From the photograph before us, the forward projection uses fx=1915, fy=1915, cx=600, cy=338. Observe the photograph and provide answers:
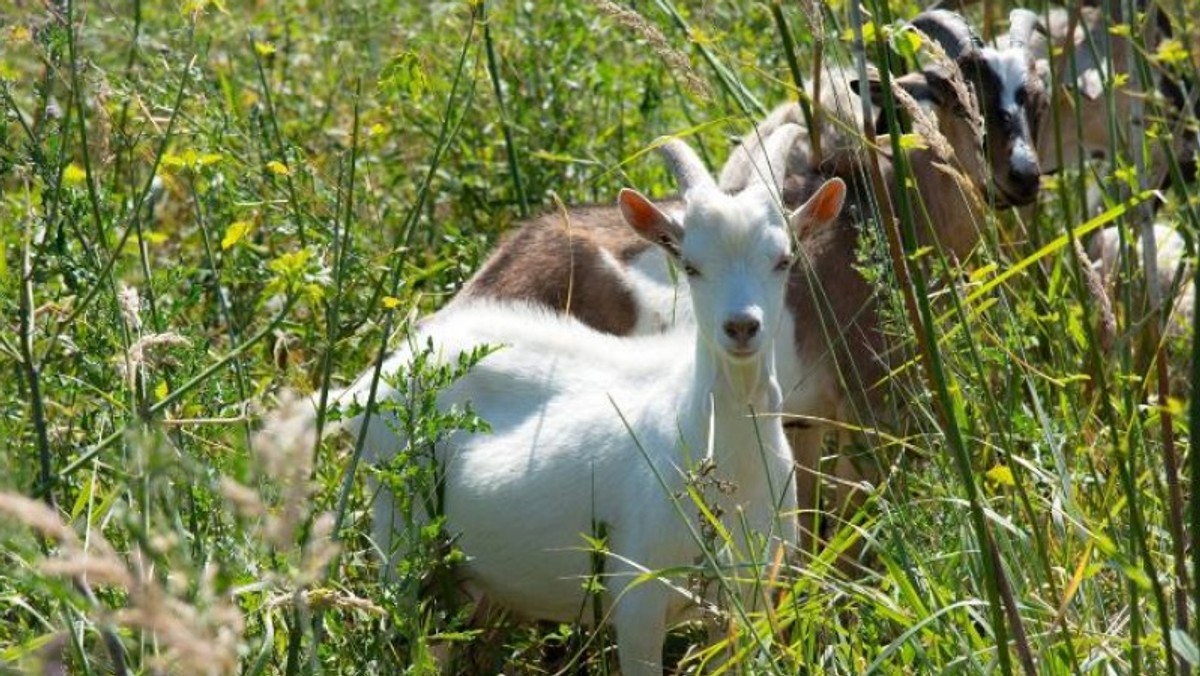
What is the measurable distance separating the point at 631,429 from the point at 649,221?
47cm

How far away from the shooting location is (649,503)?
405 cm

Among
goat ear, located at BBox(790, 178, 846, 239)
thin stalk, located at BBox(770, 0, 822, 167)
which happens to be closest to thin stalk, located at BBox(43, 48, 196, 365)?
thin stalk, located at BBox(770, 0, 822, 167)

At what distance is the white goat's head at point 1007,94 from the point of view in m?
5.35

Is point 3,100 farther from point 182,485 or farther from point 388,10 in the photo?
point 388,10

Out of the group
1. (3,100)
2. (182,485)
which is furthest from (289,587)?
(3,100)

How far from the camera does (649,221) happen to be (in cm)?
423

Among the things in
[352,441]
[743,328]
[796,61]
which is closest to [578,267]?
[352,441]

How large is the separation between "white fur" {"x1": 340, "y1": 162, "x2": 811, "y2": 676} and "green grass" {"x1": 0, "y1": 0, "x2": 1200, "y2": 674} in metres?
0.15

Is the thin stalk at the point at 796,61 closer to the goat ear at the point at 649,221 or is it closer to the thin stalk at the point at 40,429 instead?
the goat ear at the point at 649,221

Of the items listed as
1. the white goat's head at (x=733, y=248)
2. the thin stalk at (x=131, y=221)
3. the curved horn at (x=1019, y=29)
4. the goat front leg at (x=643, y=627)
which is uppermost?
the thin stalk at (x=131, y=221)

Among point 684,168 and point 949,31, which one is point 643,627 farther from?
point 949,31

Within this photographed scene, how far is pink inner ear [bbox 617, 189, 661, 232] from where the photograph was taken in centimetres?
416

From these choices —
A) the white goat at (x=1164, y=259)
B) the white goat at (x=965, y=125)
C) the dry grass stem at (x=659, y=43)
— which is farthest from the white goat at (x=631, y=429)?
the white goat at (x=1164, y=259)

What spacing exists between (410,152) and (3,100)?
306cm
